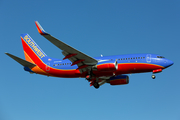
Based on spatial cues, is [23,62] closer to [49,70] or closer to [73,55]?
[49,70]

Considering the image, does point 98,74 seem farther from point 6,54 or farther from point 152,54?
point 6,54

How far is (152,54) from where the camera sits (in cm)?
4041

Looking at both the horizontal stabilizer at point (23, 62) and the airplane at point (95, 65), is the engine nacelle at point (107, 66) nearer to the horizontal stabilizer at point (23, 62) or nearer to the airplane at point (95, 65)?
the airplane at point (95, 65)

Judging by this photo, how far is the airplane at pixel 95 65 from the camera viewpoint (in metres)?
39.1

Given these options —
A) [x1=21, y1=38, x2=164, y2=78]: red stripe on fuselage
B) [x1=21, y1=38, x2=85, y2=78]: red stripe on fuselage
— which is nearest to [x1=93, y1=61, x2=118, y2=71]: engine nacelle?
[x1=21, y1=38, x2=164, y2=78]: red stripe on fuselage

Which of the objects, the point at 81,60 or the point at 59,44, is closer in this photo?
the point at 59,44

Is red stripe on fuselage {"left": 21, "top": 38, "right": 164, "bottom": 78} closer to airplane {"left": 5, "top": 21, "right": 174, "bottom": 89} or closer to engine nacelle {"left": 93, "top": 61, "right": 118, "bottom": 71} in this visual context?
airplane {"left": 5, "top": 21, "right": 174, "bottom": 89}

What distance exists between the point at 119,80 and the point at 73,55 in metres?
10.7

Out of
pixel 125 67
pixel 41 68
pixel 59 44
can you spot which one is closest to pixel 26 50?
pixel 41 68

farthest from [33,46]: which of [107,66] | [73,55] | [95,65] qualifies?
[107,66]

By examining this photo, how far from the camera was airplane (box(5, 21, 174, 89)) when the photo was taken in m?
39.1

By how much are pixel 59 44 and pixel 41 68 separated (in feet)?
37.1

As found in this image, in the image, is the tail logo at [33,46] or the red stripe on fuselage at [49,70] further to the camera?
the tail logo at [33,46]

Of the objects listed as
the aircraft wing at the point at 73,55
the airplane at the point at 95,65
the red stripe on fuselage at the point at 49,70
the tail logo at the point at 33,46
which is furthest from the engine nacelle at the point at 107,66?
the tail logo at the point at 33,46
